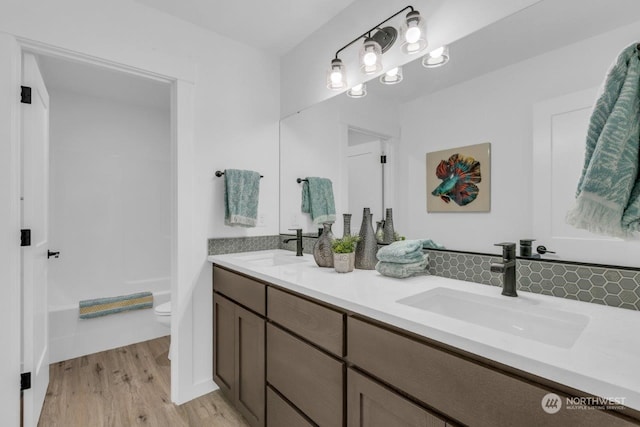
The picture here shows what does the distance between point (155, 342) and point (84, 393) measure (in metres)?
0.80

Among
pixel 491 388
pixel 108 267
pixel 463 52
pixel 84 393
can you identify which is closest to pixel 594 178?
pixel 491 388

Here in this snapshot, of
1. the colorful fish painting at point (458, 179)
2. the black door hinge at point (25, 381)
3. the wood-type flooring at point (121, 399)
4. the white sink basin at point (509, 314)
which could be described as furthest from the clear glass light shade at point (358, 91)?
the black door hinge at point (25, 381)

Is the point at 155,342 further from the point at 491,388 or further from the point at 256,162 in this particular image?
the point at 491,388

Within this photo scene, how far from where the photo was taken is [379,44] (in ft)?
5.21

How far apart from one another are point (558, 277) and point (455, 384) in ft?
2.02

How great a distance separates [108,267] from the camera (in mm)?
2830

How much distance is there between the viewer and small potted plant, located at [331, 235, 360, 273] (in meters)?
1.46

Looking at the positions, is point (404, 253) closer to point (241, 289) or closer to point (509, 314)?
point (509, 314)

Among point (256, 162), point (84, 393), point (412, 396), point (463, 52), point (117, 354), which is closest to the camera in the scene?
point (412, 396)

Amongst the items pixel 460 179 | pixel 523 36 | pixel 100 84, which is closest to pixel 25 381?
pixel 100 84

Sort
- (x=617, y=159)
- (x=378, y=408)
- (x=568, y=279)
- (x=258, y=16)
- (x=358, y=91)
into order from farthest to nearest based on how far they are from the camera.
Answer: (x=258, y=16) → (x=358, y=91) → (x=568, y=279) → (x=378, y=408) → (x=617, y=159)

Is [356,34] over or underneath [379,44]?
over

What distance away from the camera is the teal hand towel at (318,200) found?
6.56 ft

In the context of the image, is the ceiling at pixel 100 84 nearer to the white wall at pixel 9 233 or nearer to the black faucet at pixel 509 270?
the white wall at pixel 9 233
